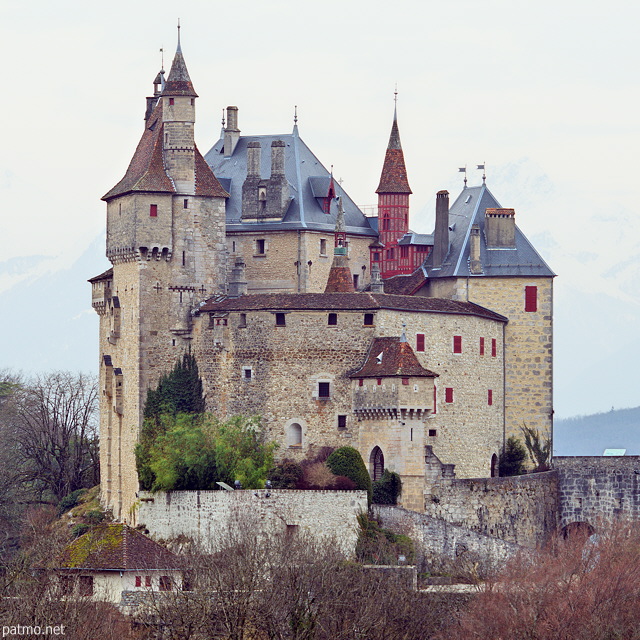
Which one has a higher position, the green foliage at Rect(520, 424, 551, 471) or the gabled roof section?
the gabled roof section

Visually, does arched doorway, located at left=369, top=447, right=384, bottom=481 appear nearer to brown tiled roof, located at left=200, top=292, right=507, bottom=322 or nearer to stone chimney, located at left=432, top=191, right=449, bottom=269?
brown tiled roof, located at left=200, top=292, right=507, bottom=322

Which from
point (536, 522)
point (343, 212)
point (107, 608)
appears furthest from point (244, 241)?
point (107, 608)

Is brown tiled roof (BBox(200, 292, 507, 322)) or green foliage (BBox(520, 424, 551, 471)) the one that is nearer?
brown tiled roof (BBox(200, 292, 507, 322))

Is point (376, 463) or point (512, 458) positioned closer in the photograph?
point (376, 463)

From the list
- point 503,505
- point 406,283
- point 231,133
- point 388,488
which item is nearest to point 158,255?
point 231,133

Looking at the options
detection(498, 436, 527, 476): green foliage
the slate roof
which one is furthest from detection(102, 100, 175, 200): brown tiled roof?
detection(498, 436, 527, 476): green foliage

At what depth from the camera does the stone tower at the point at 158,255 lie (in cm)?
8944

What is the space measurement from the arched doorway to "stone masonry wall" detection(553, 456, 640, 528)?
10.9 meters

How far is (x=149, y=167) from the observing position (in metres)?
90.1

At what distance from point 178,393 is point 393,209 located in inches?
630

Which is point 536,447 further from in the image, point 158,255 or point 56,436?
point 56,436

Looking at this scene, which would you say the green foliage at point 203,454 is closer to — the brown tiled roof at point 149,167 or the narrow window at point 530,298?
the brown tiled roof at point 149,167

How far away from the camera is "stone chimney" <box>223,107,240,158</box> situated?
321 feet

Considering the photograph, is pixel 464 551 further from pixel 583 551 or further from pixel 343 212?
pixel 343 212
